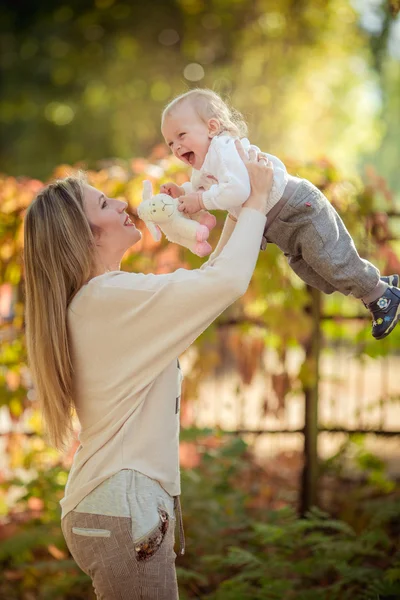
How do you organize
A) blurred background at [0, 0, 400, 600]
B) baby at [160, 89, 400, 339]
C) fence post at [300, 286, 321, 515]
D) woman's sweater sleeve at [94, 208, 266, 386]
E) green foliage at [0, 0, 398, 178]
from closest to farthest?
woman's sweater sleeve at [94, 208, 266, 386], baby at [160, 89, 400, 339], blurred background at [0, 0, 400, 600], fence post at [300, 286, 321, 515], green foliage at [0, 0, 398, 178]

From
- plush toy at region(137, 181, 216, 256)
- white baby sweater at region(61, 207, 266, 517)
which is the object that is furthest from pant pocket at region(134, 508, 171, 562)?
plush toy at region(137, 181, 216, 256)

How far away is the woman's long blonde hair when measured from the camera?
2.07 meters

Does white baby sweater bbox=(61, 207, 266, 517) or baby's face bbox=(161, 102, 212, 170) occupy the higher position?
baby's face bbox=(161, 102, 212, 170)

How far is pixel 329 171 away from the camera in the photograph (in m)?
4.26

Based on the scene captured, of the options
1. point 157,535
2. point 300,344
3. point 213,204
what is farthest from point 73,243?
point 300,344

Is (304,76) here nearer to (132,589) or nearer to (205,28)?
(205,28)

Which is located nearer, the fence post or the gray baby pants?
the gray baby pants

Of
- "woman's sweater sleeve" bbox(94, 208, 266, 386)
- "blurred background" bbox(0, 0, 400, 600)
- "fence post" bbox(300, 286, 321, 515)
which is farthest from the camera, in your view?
"fence post" bbox(300, 286, 321, 515)

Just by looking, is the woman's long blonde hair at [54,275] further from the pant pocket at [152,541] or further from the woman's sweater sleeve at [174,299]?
the pant pocket at [152,541]

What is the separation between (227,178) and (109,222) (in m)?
0.39

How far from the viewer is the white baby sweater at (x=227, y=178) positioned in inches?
76.7

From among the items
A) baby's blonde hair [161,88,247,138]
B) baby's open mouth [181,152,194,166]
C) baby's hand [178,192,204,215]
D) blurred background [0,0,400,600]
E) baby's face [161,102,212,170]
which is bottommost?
blurred background [0,0,400,600]

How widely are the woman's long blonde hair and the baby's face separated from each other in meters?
0.31

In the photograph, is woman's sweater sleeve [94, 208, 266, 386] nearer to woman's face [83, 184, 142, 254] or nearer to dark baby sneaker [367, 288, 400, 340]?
woman's face [83, 184, 142, 254]
